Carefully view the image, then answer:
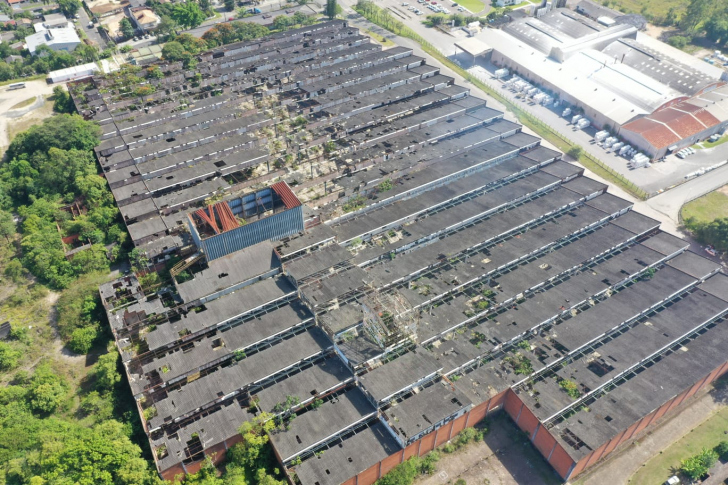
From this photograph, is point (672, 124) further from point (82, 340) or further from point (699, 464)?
point (82, 340)

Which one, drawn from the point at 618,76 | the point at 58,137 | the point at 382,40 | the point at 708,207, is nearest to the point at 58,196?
the point at 58,137

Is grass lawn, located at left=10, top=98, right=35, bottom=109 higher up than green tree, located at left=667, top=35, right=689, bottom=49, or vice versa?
Result: green tree, located at left=667, top=35, right=689, bottom=49

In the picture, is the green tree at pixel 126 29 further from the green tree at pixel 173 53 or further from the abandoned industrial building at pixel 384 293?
the abandoned industrial building at pixel 384 293

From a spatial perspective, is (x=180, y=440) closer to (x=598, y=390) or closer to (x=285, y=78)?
(x=598, y=390)

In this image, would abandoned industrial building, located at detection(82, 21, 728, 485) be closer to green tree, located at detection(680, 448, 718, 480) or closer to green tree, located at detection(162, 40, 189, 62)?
green tree, located at detection(680, 448, 718, 480)

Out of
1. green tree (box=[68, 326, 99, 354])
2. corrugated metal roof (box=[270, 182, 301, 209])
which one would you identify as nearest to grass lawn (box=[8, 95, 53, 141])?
green tree (box=[68, 326, 99, 354])

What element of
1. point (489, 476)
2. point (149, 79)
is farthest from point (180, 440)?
point (149, 79)
